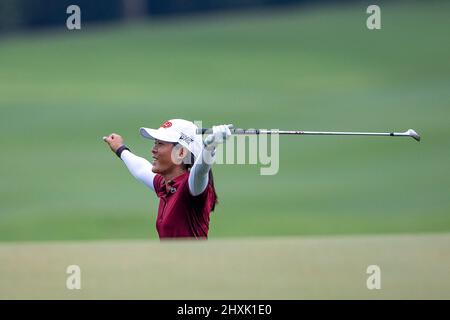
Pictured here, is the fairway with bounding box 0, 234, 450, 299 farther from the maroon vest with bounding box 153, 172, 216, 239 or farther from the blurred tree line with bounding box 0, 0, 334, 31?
the blurred tree line with bounding box 0, 0, 334, 31

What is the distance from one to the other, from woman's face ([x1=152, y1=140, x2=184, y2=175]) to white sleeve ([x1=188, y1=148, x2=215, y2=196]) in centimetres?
54

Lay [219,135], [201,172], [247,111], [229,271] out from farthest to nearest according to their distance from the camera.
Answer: [247,111]
[229,271]
[201,172]
[219,135]

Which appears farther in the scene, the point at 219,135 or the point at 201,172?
the point at 201,172

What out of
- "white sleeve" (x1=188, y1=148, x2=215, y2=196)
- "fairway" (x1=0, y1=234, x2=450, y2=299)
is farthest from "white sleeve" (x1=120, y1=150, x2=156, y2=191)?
"white sleeve" (x1=188, y1=148, x2=215, y2=196)

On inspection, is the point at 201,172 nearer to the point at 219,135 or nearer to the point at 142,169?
the point at 219,135

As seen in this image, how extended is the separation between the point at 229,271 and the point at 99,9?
36.1 meters

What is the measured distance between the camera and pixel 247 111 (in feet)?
110

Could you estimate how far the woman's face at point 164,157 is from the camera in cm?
761

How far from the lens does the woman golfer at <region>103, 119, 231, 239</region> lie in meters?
7.22

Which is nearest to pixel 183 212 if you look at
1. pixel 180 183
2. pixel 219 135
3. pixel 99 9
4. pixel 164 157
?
pixel 180 183

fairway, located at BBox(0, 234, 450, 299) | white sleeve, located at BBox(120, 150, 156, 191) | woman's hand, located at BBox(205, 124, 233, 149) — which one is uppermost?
white sleeve, located at BBox(120, 150, 156, 191)

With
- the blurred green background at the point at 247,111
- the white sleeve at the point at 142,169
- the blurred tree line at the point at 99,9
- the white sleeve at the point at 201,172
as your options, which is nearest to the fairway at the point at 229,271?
the white sleeve at the point at 142,169

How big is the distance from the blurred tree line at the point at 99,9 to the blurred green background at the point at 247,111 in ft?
1.96

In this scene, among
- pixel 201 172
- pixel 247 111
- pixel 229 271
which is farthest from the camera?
pixel 247 111
